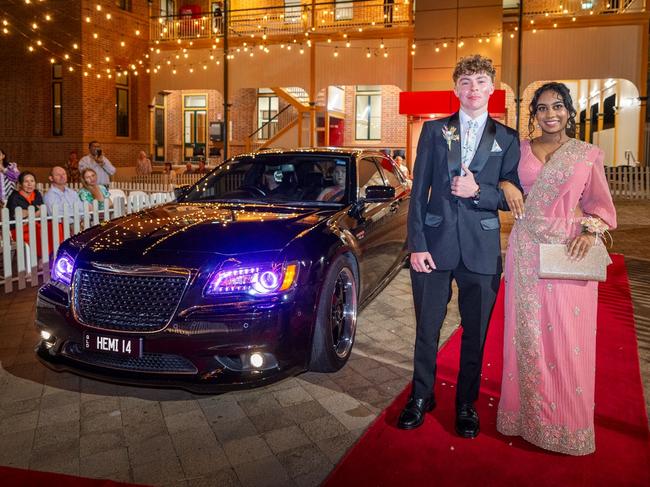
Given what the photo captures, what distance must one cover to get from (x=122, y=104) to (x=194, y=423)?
2169 centimetres

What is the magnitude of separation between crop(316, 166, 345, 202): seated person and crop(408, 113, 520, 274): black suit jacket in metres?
1.79

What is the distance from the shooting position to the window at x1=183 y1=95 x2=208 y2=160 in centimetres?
2712

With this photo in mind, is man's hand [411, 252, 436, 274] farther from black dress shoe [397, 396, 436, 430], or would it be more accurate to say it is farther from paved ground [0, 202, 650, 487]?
paved ground [0, 202, 650, 487]

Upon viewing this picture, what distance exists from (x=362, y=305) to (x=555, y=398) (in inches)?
85.4

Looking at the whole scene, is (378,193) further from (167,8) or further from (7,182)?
(167,8)

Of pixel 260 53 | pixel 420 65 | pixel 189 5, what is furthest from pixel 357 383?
pixel 189 5

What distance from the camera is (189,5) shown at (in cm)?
2584

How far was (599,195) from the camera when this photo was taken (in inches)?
123

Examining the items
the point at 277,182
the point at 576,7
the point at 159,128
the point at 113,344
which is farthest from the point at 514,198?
the point at 159,128

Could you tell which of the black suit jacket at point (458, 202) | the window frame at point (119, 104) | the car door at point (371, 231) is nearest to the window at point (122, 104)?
the window frame at point (119, 104)

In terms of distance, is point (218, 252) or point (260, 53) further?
point (260, 53)

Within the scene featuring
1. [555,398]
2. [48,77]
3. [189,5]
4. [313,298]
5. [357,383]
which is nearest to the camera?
[555,398]

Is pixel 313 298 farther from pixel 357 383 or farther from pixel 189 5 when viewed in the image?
pixel 189 5

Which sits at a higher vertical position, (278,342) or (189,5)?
(189,5)
